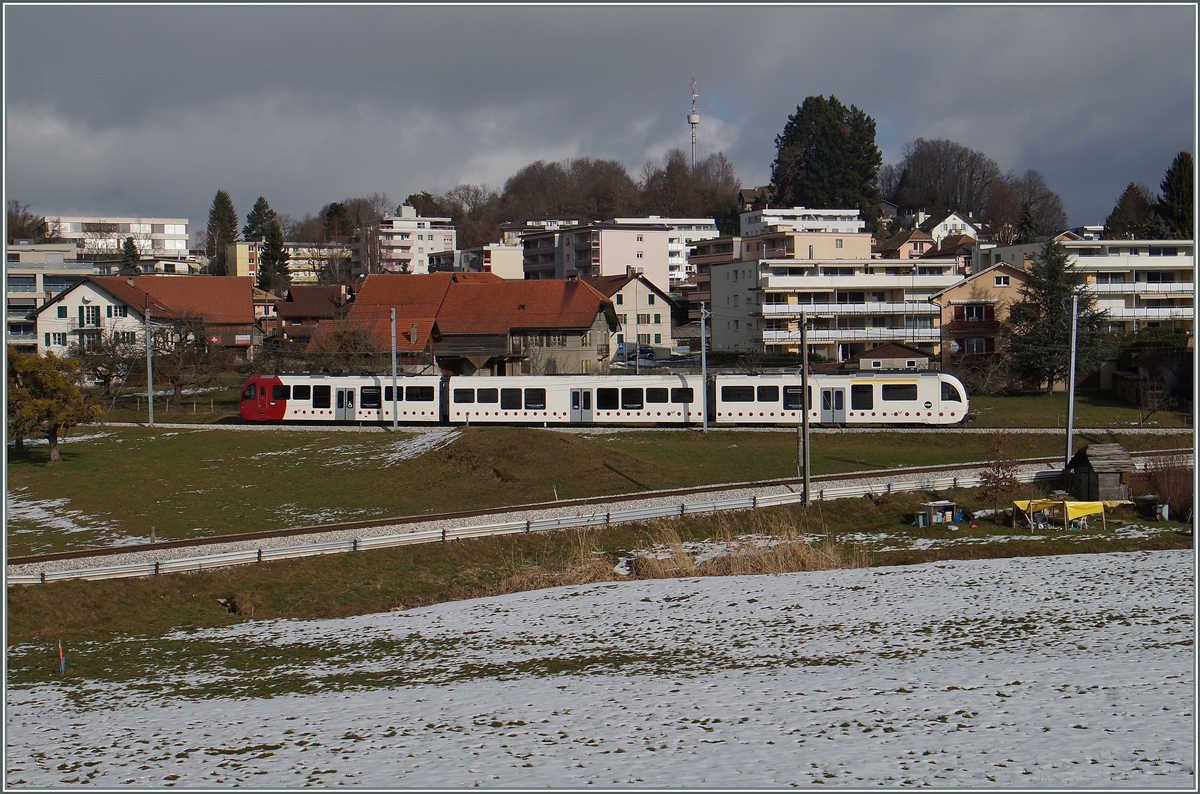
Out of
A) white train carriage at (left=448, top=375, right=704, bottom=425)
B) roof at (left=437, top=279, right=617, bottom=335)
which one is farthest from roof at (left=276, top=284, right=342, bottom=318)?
white train carriage at (left=448, top=375, right=704, bottom=425)

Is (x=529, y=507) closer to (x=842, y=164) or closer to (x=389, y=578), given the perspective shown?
(x=389, y=578)

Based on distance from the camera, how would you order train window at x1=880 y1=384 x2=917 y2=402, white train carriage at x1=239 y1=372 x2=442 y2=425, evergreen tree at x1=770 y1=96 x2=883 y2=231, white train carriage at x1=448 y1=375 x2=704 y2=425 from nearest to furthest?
train window at x1=880 y1=384 x2=917 y2=402
white train carriage at x1=448 y1=375 x2=704 y2=425
white train carriage at x1=239 y1=372 x2=442 y2=425
evergreen tree at x1=770 y1=96 x2=883 y2=231

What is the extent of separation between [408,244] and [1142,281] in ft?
300

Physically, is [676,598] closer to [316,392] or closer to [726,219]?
[316,392]

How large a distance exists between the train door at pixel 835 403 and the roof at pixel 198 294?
47434 millimetres

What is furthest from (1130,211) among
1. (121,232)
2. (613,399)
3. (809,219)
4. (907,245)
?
(121,232)

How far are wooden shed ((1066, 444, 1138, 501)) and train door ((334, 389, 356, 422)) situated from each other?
99.5ft

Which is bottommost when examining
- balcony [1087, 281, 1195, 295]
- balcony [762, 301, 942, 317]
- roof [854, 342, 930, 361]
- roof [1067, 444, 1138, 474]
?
roof [1067, 444, 1138, 474]

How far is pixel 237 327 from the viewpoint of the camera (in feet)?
237

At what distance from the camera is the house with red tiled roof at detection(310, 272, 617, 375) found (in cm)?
5969

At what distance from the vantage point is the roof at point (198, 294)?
68.7 meters

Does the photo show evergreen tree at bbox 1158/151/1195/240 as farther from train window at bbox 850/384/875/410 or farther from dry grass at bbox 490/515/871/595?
dry grass at bbox 490/515/871/595

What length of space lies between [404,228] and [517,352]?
7542 cm

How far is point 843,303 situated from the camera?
66750 millimetres
